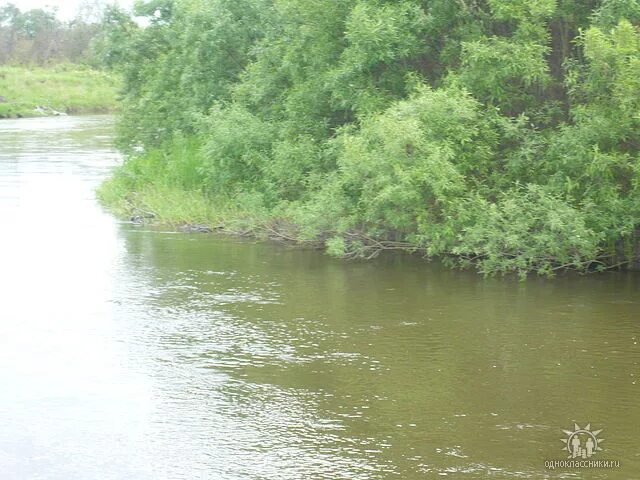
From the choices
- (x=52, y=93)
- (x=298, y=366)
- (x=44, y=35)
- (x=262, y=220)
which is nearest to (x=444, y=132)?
(x=262, y=220)

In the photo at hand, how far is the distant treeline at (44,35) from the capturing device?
86250mm

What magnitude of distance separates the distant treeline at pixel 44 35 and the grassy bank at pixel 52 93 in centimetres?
792

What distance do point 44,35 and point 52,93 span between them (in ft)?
86.1

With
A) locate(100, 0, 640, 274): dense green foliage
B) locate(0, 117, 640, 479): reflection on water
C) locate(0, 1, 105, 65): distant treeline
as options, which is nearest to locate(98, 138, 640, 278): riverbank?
locate(100, 0, 640, 274): dense green foliage

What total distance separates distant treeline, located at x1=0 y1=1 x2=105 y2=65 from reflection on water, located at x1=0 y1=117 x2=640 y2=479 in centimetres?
6873

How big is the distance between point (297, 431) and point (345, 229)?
7.71 meters

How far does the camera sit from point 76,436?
30.6 ft

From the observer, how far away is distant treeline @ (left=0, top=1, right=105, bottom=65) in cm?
8625

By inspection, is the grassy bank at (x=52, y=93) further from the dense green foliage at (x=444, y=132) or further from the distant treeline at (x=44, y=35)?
the dense green foliage at (x=444, y=132)

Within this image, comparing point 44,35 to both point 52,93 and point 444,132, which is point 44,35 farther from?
point 444,132

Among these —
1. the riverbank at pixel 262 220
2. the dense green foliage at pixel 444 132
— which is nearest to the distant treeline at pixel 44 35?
the riverbank at pixel 262 220

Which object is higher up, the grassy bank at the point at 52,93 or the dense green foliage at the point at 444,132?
the grassy bank at the point at 52,93

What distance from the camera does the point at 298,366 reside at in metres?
11.3

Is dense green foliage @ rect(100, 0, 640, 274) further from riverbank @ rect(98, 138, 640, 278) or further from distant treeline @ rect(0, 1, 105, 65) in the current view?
distant treeline @ rect(0, 1, 105, 65)
